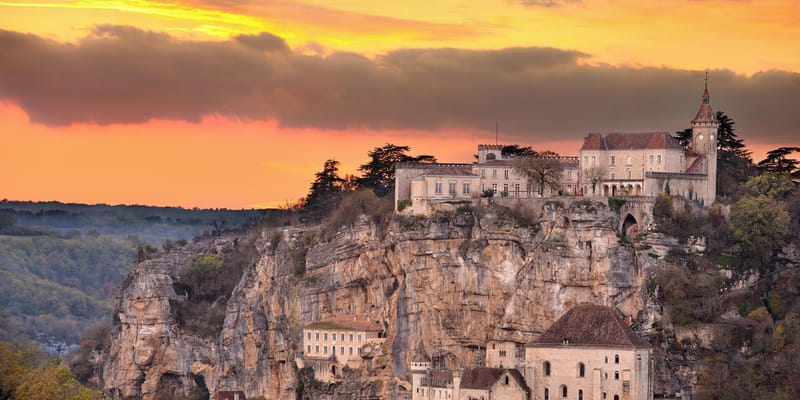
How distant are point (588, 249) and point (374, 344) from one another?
518 inches

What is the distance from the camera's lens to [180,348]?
114 metres

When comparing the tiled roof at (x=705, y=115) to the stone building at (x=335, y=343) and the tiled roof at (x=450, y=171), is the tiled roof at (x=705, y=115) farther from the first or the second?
the stone building at (x=335, y=343)

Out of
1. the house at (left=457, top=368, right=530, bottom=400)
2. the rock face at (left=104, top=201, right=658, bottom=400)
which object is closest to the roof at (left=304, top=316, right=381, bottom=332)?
the rock face at (left=104, top=201, right=658, bottom=400)

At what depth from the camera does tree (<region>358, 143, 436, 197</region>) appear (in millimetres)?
110500

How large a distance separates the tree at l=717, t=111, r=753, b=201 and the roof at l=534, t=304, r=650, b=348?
16247mm

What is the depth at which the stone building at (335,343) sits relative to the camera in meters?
94.7

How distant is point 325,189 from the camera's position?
11731 cm

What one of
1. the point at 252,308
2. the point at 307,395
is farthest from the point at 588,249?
the point at 252,308

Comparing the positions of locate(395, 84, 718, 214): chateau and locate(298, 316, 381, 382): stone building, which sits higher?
locate(395, 84, 718, 214): chateau

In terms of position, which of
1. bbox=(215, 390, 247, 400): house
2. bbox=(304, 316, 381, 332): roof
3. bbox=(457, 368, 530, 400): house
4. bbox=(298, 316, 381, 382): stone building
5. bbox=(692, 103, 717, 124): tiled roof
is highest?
bbox=(692, 103, 717, 124): tiled roof

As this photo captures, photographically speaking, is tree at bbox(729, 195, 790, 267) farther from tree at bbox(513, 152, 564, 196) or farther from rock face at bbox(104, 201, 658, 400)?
tree at bbox(513, 152, 564, 196)

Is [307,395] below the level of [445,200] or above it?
below

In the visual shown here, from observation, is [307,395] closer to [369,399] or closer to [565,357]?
[369,399]

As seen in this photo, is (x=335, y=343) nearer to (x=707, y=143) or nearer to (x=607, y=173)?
(x=607, y=173)
